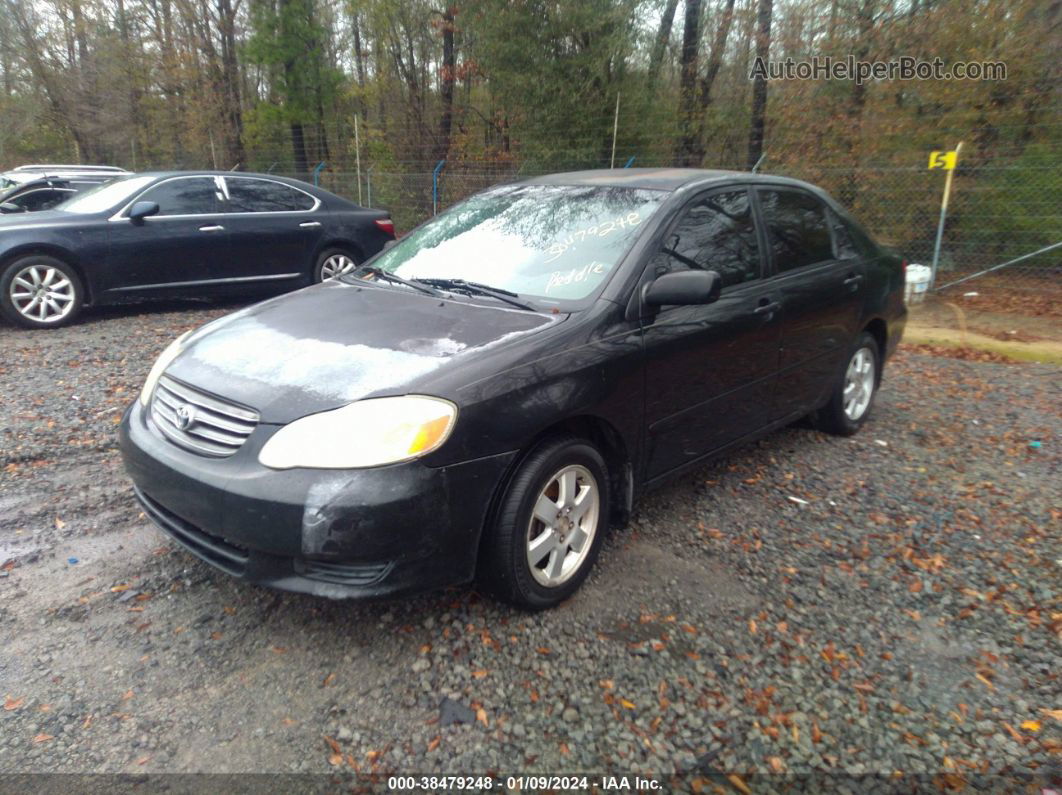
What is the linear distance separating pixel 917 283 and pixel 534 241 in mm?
7572

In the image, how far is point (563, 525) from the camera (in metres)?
3.10

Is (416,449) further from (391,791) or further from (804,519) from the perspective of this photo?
(804,519)

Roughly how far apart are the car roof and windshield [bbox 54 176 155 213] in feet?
17.8

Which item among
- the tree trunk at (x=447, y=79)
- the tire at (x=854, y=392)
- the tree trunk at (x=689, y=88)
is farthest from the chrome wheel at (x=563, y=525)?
the tree trunk at (x=447, y=79)

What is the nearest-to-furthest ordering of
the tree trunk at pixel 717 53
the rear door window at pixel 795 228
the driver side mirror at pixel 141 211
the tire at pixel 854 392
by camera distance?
the rear door window at pixel 795 228 < the tire at pixel 854 392 < the driver side mirror at pixel 141 211 < the tree trunk at pixel 717 53

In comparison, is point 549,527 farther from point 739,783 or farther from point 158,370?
point 158,370

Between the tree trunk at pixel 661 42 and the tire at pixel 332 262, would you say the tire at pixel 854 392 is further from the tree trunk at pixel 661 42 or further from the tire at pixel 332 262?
the tree trunk at pixel 661 42

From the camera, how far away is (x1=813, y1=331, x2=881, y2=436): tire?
502 centimetres

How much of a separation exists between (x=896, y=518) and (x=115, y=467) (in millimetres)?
4227

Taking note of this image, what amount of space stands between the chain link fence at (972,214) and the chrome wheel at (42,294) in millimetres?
9098

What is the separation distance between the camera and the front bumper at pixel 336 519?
99.2 inches

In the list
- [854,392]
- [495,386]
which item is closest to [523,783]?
[495,386]

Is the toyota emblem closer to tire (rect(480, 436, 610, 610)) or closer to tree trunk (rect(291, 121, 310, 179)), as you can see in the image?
tire (rect(480, 436, 610, 610))

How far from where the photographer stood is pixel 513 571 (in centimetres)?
286
